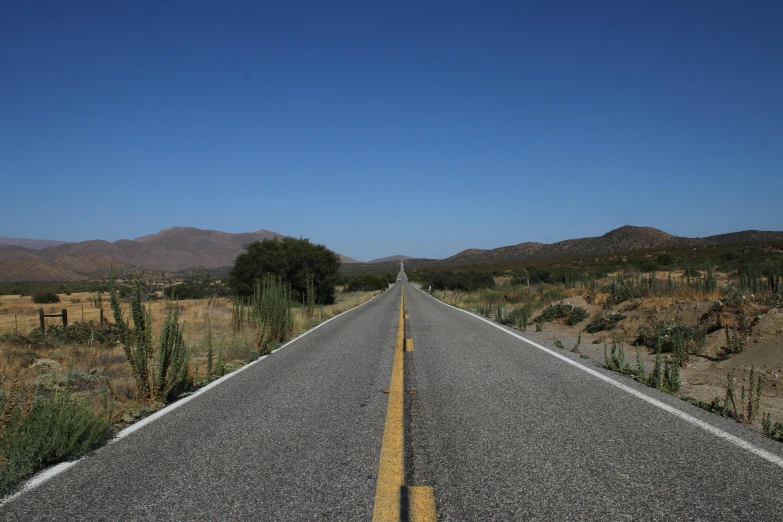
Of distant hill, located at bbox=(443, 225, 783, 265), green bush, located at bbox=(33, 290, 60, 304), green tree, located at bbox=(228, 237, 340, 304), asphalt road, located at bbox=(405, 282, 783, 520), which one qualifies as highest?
distant hill, located at bbox=(443, 225, 783, 265)

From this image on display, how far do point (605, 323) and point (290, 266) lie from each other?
2690cm

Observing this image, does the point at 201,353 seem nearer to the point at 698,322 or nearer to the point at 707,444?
the point at 707,444

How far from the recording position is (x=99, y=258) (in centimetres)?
8075

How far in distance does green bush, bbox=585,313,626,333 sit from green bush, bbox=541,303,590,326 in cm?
152

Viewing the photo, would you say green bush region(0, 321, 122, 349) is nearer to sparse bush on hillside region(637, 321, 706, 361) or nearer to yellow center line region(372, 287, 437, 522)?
yellow center line region(372, 287, 437, 522)

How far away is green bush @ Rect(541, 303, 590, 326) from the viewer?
50.8 feet

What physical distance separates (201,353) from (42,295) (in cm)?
4316

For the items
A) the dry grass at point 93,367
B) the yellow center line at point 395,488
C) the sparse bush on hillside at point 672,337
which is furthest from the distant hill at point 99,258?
the sparse bush on hillside at point 672,337

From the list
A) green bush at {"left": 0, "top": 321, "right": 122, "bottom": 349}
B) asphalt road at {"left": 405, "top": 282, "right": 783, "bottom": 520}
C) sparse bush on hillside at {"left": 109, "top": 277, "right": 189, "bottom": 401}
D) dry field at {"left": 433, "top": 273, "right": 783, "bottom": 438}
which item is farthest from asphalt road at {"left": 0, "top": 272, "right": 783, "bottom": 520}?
green bush at {"left": 0, "top": 321, "right": 122, "bottom": 349}

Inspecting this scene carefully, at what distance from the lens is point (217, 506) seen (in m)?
3.39

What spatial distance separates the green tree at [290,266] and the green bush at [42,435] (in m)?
29.4

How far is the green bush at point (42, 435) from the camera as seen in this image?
409 cm

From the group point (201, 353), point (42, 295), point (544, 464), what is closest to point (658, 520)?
point (544, 464)

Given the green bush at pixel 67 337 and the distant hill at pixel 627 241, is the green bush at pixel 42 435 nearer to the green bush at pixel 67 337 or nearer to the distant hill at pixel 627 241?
the green bush at pixel 67 337
